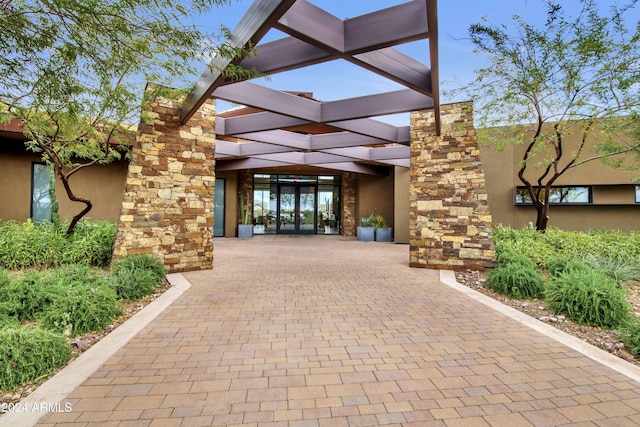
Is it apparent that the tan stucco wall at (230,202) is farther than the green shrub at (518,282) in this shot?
Yes

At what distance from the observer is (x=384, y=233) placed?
39.5 feet

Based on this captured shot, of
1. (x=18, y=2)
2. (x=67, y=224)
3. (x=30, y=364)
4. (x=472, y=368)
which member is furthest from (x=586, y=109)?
(x=67, y=224)

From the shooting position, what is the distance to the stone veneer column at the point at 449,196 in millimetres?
6234

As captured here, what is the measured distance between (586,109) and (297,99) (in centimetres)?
531

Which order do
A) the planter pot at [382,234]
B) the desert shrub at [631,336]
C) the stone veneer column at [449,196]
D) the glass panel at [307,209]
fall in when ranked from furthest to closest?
the glass panel at [307,209] → the planter pot at [382,234] → the stone veneer column at [449,196] → the desert shrub at [631,336]

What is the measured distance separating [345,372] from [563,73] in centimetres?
649

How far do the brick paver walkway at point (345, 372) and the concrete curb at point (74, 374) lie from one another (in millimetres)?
80

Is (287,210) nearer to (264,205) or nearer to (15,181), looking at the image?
(264,205)

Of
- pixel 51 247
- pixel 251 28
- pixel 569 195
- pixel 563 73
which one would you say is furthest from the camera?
pixel 569 195

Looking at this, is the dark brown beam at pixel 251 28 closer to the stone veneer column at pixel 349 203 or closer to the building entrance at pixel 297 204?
the building entrance at pixel 297 204

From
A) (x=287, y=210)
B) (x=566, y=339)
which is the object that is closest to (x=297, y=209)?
(x=287, y=210)

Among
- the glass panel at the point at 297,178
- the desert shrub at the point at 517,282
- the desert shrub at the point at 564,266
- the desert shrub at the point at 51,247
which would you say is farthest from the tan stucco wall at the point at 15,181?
the desert shrub at the point at 564,266

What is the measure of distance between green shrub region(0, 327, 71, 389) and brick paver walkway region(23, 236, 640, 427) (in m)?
0.35

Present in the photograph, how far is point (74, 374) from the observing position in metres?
2.25
